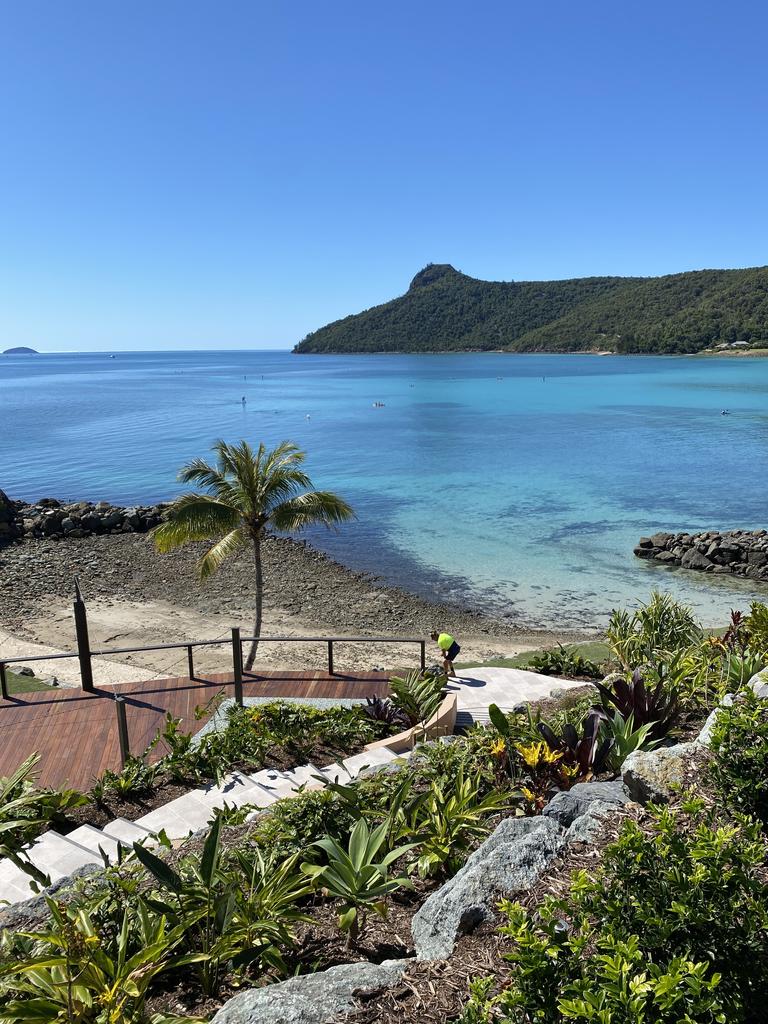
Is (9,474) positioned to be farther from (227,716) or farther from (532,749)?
(532,749)

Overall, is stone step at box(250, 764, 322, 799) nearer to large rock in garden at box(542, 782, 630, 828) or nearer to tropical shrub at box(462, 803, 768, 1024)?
large rock in garden at box(542, 782, 630, 828)

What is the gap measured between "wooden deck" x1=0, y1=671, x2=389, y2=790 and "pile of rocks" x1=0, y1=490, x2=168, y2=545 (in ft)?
75.3

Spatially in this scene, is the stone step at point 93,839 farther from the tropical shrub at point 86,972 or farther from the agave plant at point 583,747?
the agave plant at point 583,747

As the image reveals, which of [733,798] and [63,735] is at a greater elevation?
[733,798]

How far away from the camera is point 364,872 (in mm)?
3877

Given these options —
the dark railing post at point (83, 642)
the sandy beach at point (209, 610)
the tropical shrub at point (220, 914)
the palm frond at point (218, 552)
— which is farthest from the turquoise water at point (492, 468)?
the tropical shrub at point (220, 914)

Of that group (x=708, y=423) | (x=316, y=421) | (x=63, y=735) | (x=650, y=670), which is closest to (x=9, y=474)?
(x=316, y=421)

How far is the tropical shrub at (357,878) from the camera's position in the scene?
369 cm

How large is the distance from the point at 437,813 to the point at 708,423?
2867 inches

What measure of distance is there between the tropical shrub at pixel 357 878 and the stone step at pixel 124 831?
110 inches

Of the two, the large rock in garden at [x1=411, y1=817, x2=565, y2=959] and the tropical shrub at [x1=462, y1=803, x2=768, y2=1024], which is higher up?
the tropical shrub at [x1=462, y1=803, x2=768, y2=1024]

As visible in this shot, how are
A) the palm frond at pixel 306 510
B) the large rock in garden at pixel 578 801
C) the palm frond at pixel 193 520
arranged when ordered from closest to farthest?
the large rock in garden at pixel 578 801 → the palm frond at pixel 193 520 → the palm frond at pixel 306 510

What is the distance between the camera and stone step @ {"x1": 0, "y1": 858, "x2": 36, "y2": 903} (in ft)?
17.9

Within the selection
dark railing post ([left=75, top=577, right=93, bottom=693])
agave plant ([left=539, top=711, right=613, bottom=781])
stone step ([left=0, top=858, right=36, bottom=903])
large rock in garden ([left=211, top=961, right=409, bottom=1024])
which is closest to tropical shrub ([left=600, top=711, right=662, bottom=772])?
agave plant ([left=539, top=711, right=613, bottom=781])
